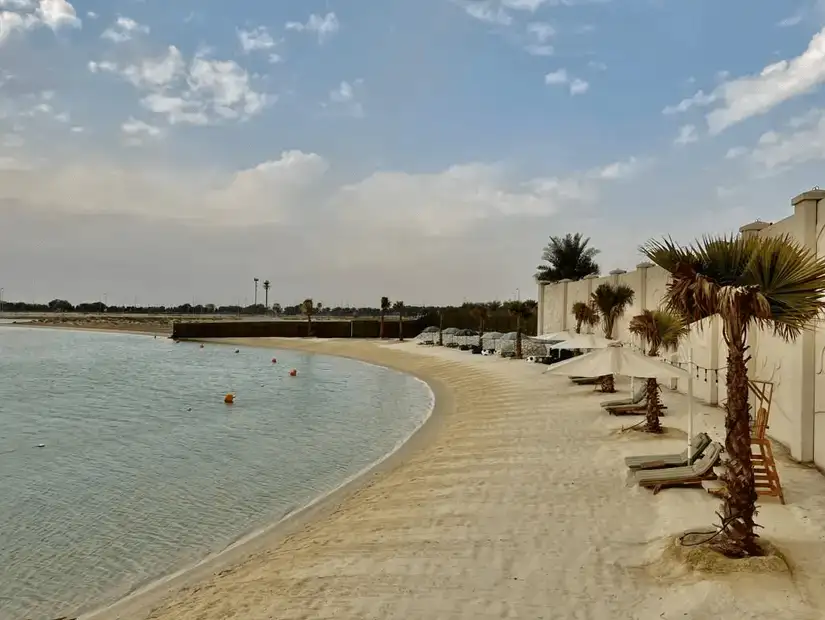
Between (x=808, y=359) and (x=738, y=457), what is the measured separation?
15.1ft

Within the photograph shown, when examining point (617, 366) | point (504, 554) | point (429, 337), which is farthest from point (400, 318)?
point (504, 554)

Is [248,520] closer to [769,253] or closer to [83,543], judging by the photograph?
[83,543]

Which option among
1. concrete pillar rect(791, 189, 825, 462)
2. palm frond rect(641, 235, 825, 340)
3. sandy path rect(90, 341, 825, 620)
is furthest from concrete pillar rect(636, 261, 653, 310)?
palm frond rect(641, 235, 825, 340)

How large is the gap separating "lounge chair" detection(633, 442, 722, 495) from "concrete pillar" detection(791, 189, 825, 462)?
182cm

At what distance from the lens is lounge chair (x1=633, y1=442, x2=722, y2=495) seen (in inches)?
329

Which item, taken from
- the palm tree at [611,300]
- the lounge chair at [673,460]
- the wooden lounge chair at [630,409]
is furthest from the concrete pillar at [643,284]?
the lounge chair at [673,460]

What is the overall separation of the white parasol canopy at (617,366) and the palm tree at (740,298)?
4738mm

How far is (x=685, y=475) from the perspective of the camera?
8492 mm

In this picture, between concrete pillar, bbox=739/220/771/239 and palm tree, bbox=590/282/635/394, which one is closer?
concrete pillar, bbox=739/220/771/239

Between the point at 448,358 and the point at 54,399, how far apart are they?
812 inches

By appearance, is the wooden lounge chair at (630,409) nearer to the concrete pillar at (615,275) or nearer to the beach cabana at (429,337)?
the concrete pillar at (615,275)

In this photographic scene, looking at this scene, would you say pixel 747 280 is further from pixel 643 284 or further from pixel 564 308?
pixel 564 308

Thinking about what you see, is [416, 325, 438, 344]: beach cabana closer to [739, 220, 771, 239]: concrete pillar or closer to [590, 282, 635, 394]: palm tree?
[590, 282, 635, 394]: palm tree

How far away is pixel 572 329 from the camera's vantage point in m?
31.8
